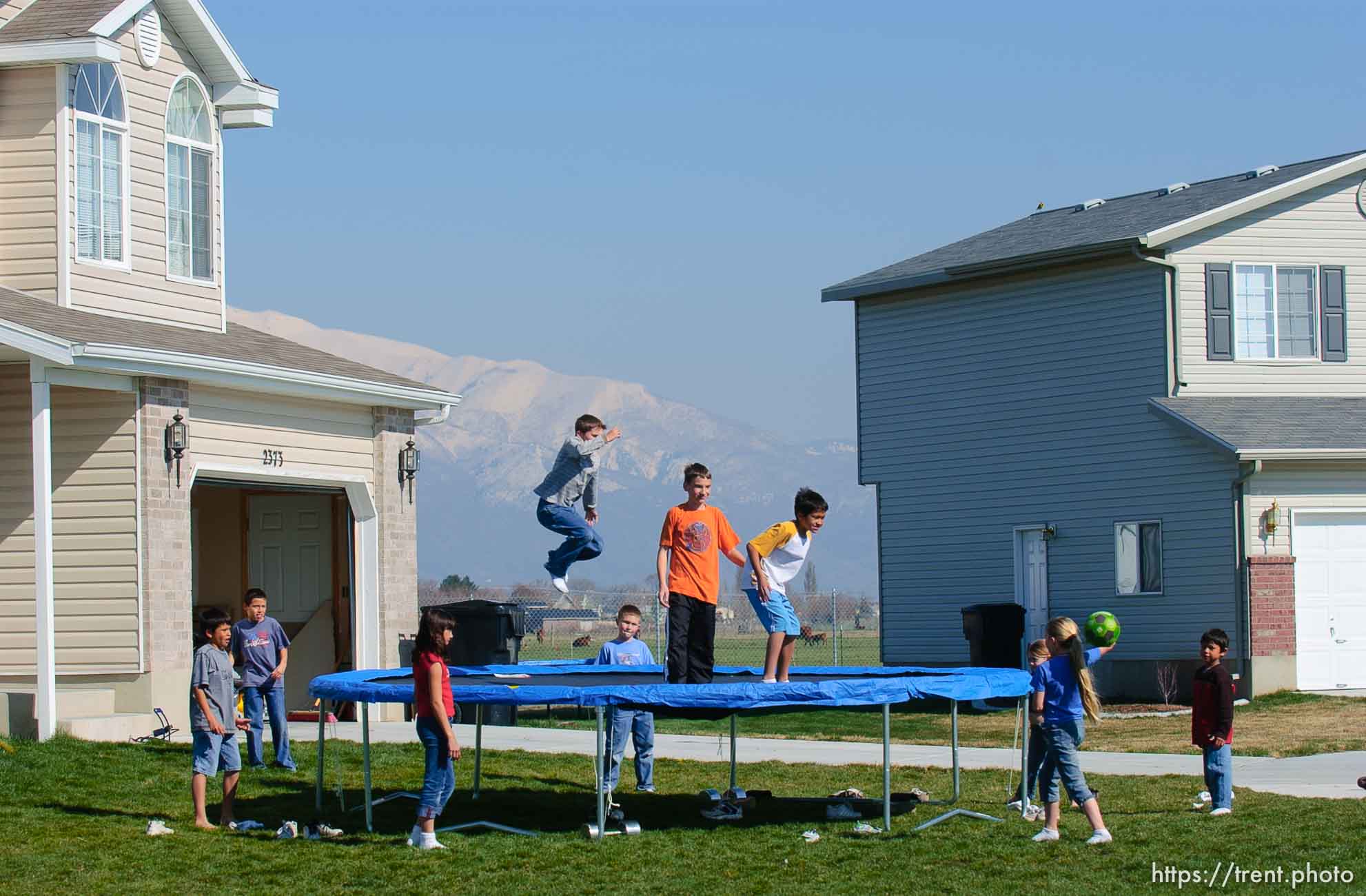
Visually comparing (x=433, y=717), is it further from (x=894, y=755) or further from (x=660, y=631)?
(x=660, y=631)

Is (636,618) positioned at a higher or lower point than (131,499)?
lower

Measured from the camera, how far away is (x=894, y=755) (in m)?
17.7

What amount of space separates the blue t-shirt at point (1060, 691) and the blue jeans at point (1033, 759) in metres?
0.33

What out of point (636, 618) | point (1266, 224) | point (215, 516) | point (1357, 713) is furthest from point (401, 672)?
point (1266, 224)

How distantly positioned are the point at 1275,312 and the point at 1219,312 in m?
1.02

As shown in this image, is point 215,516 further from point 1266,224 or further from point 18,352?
point 1266,224

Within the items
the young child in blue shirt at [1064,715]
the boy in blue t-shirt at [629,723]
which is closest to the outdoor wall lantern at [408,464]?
the boy in blue t-shirt at [629,723]

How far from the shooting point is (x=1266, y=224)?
26703 mm

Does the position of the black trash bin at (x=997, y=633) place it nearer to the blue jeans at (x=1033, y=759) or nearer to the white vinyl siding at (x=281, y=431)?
the white vinyl siding at (x=281, y=431)

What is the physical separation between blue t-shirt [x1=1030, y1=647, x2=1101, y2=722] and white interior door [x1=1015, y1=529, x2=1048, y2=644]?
16.3 m

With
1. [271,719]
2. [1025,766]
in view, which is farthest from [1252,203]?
[271,719]

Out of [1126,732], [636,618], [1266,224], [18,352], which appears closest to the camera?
[636,618]

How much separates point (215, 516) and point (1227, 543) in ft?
43.7

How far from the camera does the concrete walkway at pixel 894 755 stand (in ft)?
49.1
